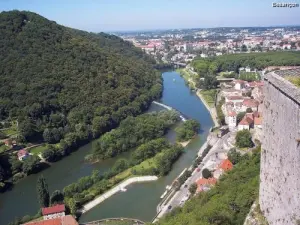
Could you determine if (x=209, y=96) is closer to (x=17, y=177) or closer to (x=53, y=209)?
(x=17, y=177)

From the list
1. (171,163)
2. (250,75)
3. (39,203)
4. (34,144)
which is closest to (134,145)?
(171,163)

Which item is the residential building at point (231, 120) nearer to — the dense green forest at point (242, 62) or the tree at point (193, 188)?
the tree at point (193, 188)

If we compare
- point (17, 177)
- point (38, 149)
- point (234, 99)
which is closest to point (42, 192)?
point (17, 177)

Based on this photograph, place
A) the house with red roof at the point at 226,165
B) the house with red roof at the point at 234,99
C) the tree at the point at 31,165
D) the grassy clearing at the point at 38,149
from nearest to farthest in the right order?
the house with red roof at the point at 226,165 → the tree at the point at 31,165 → the grassy clearing at the point at 38,149 → the house with red roof at the point at 234,99

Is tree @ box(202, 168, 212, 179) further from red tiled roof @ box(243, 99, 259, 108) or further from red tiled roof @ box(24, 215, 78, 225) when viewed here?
red tiled roof @ box(243, 99, 259, 108)

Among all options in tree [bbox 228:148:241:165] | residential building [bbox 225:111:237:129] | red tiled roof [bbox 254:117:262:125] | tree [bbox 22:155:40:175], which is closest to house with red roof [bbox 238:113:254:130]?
red tiled roof [bbox 254:117:262:125]

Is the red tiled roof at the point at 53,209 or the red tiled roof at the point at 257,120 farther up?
the red tiled roof at the point at 257,120

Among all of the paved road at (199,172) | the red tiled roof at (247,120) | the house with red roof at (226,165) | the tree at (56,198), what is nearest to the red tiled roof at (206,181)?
the paved road at (199,172)

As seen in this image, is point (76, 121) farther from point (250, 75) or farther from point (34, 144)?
point (250, 75)

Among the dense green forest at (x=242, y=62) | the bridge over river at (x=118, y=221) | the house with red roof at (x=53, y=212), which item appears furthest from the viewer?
the dense green forest at (x=242, y=62)
